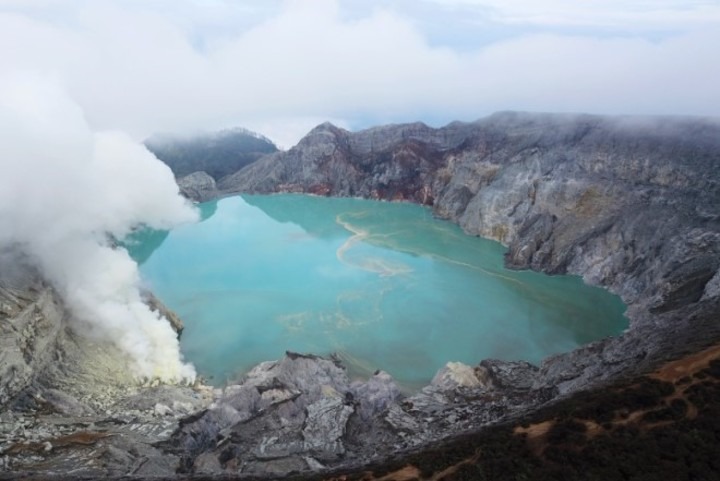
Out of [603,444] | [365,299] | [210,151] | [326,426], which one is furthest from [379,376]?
[210,151]

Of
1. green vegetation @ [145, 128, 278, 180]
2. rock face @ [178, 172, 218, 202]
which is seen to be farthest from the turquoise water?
green vegetation @ [145, 128, 278, 180]

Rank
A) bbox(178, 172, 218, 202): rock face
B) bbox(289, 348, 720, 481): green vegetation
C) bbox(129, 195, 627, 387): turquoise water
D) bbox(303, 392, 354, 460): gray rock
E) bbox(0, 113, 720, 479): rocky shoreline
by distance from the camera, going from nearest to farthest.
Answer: bbox(289, 348, 720, 481): green vegetation
bbox(0, 113, 720, 479): rocky shoreline
bbox(303, 392, 354, 460): gray rock
bbox(129, 195, 627, 387): turquoise water
bbox(178, 172, 218, 202): rock face

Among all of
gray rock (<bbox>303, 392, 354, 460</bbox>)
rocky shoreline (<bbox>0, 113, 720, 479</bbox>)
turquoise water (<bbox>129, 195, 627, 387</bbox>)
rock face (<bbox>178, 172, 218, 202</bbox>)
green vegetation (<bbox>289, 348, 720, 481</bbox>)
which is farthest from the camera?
rock face (<bbox>178, 172, 218, 202</bbox>)

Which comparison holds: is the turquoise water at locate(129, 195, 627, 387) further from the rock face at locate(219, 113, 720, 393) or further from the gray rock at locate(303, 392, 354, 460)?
the gray rock at locate(303, 392, 354, 460)

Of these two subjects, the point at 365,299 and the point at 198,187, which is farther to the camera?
the point at 198,187

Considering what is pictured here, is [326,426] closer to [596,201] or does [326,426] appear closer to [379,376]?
[379,376]

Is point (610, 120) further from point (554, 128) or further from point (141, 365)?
point (141, 365)

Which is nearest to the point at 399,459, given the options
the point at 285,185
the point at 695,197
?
the point at 695,197
